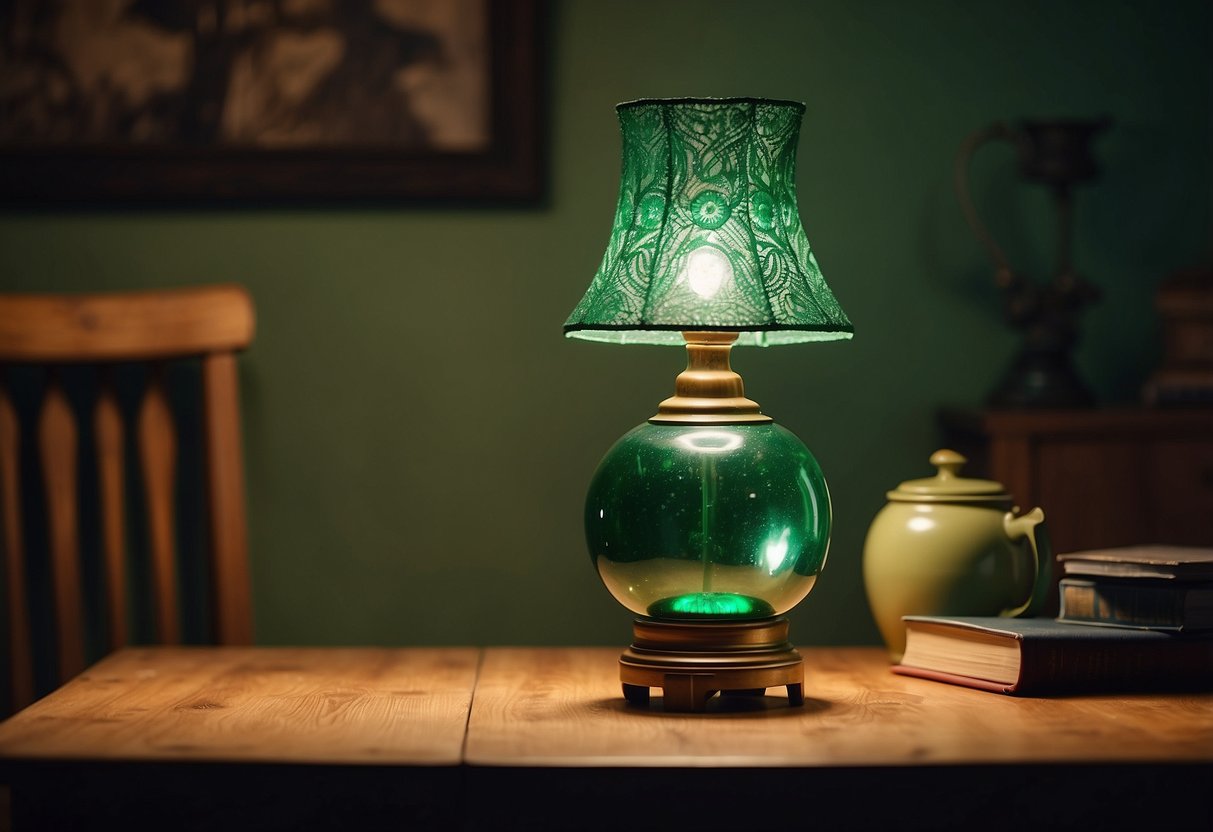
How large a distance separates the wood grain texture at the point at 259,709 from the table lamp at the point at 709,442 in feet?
0.76

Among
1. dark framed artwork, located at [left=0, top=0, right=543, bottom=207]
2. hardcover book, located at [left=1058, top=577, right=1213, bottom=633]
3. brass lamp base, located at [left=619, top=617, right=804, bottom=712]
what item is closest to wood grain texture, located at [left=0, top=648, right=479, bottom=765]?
brass lamp base, located at [left=619, top=617, right=804, bottom=712]

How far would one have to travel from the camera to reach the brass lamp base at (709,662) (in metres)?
1.36

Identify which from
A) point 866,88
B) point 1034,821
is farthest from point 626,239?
point 866,88

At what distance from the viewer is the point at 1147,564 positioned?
1.46 metres

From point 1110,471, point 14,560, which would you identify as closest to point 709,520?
point 1110,471

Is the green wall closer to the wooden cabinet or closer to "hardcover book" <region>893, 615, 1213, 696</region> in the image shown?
the wooden cabinet

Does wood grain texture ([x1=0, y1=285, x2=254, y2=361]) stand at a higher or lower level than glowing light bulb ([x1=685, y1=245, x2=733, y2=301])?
lower

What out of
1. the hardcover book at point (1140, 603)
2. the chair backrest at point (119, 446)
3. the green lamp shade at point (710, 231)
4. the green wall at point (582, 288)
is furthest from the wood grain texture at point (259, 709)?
the hardcover book at point (1140, 603)

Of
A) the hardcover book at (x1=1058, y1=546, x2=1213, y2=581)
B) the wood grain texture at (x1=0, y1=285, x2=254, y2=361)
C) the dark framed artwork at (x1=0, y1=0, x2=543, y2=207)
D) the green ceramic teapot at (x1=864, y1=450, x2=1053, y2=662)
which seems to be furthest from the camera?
the dark framed artwork at (x1=0, y1=0, x2=543, y2=207)

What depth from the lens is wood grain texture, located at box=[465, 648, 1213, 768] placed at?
3.80ft

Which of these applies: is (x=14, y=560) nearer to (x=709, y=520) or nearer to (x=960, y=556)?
(x=709, y=520)

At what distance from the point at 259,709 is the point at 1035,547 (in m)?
0.86

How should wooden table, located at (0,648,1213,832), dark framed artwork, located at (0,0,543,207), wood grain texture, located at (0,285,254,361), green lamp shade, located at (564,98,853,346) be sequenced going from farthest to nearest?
dark framed artwork, located at (0,0,543,207) → wood grain texture, located at (0,285,254,361) → green lamp shade, located at (564,98,853,346) → wooden table, located at (0,648,1213,832)

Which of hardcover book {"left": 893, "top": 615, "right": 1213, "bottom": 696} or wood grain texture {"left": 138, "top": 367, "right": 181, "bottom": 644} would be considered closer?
hardcover book {"left": 893, "top": 615, "right": 1213, "bottom": 696}
